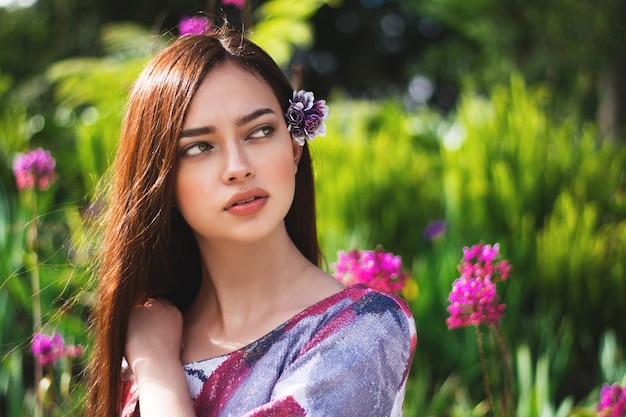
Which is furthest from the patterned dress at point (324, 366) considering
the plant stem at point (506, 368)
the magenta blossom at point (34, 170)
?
the magenta blossom at point (34, 170)

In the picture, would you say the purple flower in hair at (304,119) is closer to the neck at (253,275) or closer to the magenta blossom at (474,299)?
the neck at (253,275)

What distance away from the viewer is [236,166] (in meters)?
1.49

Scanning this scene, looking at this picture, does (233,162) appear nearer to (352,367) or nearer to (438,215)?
(352,367)

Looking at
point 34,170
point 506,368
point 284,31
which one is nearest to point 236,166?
point 506,368

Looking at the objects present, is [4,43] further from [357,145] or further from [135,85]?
[135,85]

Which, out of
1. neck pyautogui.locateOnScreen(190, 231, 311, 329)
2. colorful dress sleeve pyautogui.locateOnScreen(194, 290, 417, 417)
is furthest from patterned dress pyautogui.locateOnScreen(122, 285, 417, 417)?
neck pyautogui.locateOnScreen(190, 231, 311, 329)

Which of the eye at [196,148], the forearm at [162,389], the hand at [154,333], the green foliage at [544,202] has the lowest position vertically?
the green foliage at [544,202]

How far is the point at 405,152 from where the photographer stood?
15.1 feet

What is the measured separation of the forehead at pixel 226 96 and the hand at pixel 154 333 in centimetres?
42

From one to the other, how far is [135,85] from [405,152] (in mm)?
3033

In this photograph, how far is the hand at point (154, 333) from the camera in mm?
1619

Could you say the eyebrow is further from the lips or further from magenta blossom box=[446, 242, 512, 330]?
magenta blossom box=[446, 242, 512, 330]

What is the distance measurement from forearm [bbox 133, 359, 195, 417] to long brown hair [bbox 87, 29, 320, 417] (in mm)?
131

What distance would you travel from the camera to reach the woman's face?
4.96 feet
